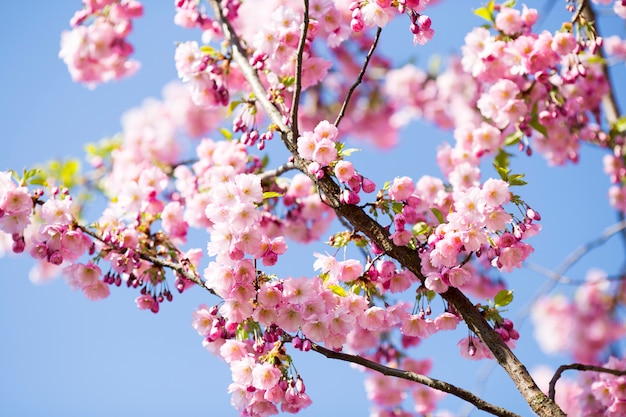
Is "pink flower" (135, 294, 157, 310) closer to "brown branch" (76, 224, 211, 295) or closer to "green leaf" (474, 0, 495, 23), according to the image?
"brown branch" (76, 224, 211, 295)

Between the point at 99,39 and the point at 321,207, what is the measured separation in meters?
1.68

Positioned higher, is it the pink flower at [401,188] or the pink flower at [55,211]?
the pink flower at [55,211]

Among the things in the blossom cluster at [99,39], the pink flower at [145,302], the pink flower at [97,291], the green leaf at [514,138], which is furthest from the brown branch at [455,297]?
the blossom cluster at [99,39]

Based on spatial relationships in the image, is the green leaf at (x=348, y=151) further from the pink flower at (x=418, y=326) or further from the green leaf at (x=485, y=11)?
the green leaf at (x=485, y=11)

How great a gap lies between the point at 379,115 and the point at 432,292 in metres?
4.84

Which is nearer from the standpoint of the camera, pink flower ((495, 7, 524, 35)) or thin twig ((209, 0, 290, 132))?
thin twig ((209, 0, 290, 132))

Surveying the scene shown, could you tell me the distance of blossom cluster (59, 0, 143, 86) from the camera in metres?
3.80

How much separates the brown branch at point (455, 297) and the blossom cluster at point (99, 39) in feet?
5.96

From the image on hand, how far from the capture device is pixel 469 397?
2094mm

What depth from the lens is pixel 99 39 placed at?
155 inches

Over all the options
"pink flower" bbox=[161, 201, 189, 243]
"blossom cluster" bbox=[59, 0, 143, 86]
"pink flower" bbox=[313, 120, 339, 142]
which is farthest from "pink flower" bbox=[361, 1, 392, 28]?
"blossom cluster" bbox=[59, 0, 143, 86]

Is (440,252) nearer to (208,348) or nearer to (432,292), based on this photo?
(432,292)

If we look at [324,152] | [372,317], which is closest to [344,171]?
[324,152]

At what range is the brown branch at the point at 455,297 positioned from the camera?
2037mm
